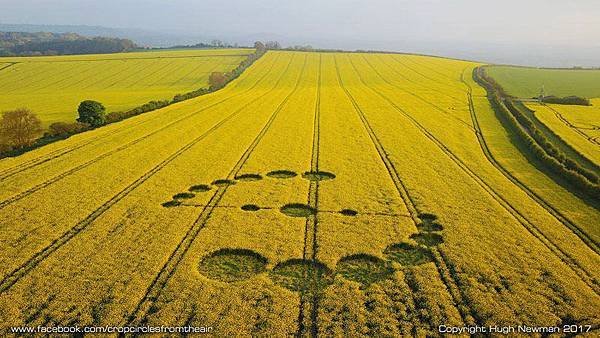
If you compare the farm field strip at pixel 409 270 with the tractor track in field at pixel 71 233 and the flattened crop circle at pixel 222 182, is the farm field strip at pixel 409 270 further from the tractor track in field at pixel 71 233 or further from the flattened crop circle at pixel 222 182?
the tractor track in field at pixel 71 233

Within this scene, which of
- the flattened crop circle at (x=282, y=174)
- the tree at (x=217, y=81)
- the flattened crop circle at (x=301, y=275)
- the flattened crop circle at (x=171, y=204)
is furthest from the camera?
the tree at (x=217, y=81)

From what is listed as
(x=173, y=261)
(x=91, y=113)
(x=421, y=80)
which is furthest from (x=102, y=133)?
(x=421, y=80)

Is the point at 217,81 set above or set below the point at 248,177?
above

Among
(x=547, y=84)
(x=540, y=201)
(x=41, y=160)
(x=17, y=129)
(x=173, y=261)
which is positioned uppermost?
(x=547, y=84)

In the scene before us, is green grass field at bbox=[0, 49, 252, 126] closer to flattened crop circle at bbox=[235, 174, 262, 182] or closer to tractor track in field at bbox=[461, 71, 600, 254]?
flattened crop circle at bbox=[235, 174, 262, 182]

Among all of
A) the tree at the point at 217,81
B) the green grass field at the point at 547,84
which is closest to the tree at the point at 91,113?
the tree at the point at 217,81

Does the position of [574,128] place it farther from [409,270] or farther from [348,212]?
[409,270]

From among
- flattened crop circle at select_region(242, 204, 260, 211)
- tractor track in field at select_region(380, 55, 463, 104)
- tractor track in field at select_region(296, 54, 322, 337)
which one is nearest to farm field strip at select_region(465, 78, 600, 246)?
tractor track in field at select_region(296, 54, 322, 337)

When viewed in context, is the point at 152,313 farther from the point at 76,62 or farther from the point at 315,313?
the point at 76,62
